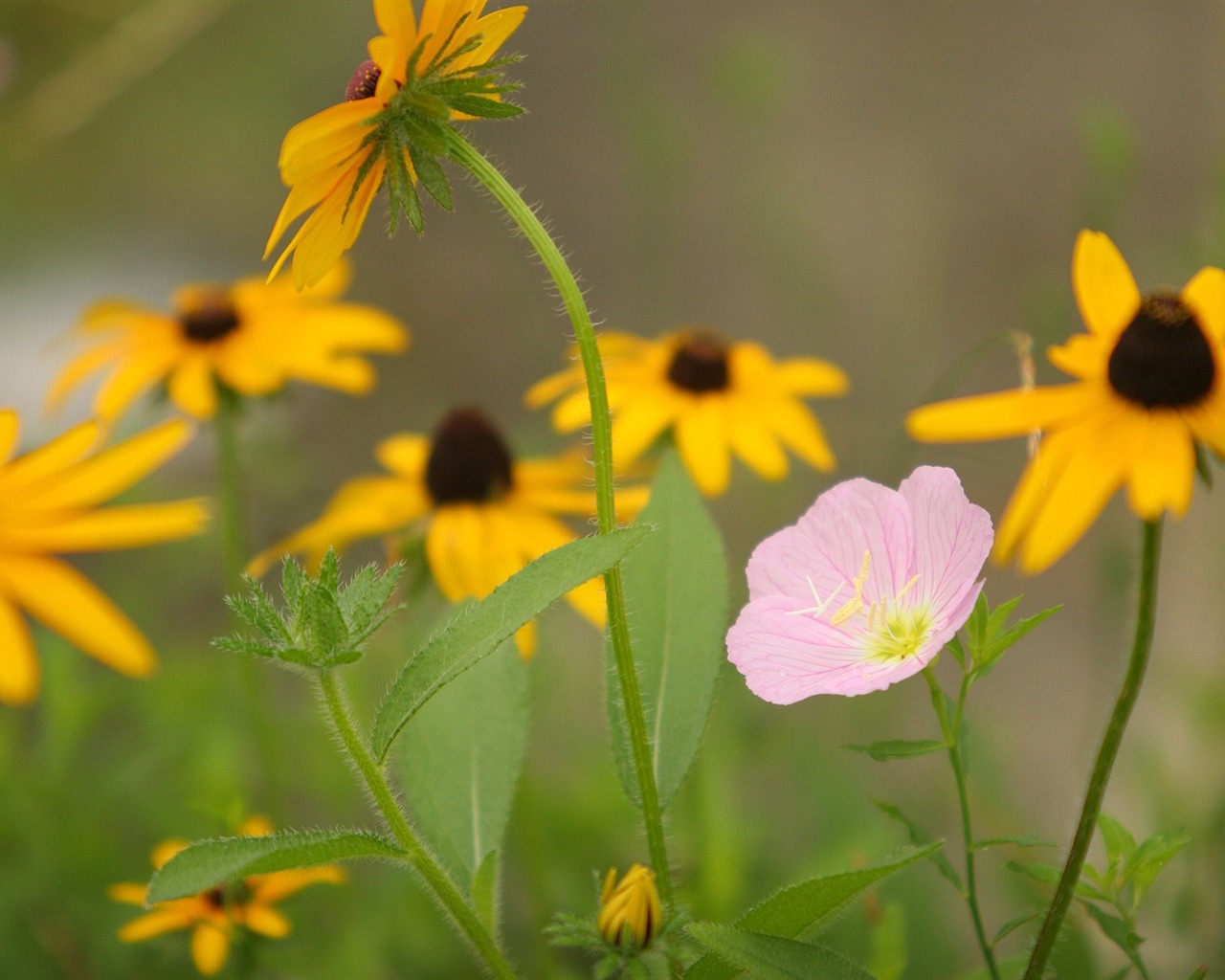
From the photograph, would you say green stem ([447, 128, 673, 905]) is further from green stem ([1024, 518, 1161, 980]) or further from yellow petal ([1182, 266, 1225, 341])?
yellow petal ([1182, 266, 1225, 341])

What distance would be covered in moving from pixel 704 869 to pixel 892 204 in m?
1.44

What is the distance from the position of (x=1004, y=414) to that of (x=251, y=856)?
0.31m

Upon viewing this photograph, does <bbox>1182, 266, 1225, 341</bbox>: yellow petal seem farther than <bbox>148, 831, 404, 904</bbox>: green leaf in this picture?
Yes

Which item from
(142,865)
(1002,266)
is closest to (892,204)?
(1002,266)

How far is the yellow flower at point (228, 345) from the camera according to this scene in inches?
35.1

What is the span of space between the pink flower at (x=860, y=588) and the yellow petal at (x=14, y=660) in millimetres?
221

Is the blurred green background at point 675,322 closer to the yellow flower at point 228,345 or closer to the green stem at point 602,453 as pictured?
the yellow flower at point 228,345

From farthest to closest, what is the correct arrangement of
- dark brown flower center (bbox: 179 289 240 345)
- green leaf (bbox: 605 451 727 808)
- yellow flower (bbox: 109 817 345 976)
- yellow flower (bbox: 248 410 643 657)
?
dark brown flower center (bbox: 179 289 240 345), yellow flower (bbox: 248 410 643 657), yellow flower (bbox: 109 817 345 976), green leaf (bbox: 605 451 727 808)

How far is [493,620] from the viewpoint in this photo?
1.33ft

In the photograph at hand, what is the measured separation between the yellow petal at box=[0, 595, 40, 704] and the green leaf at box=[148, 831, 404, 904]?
7cm

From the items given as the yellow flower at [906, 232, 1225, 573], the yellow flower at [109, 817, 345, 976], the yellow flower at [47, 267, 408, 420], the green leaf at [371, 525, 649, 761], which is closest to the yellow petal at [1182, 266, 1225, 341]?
the yellow flower at [906, 232, 1225, 573]

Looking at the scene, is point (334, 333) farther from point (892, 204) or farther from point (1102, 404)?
point (892, 204)

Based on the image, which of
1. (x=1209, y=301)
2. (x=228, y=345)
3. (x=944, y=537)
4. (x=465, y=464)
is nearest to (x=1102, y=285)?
(x=1209, y=301)

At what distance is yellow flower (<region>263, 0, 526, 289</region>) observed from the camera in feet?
1.36
